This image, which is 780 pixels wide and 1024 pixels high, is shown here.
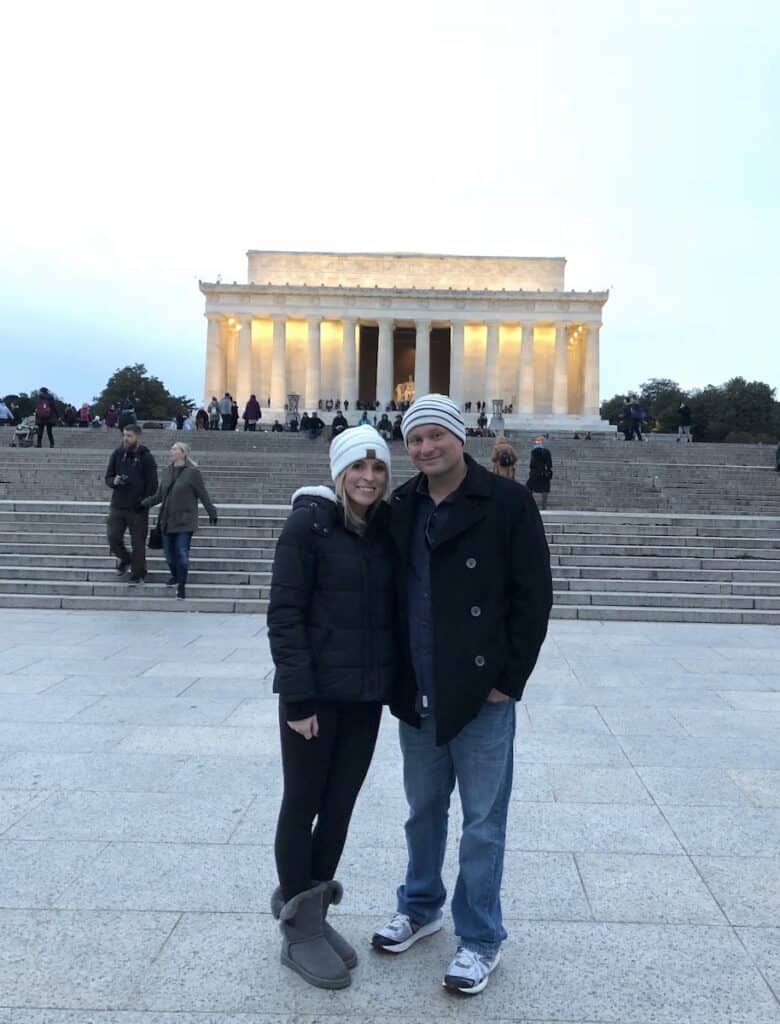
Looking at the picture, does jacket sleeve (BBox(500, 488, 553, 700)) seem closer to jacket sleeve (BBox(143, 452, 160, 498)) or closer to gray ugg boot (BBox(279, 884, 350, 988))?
gray ugg boot (BBox(279, 884, 350, 988))

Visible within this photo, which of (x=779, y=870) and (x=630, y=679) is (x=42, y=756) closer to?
(x=779, y=870)

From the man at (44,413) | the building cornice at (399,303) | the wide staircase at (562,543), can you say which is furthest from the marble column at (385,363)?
the wide staircase at (562,543)

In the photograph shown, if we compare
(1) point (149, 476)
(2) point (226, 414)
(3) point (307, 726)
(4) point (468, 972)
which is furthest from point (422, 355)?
(4) point (468, 972)

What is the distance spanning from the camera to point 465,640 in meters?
3.20

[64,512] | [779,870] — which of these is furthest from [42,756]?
[64,512]

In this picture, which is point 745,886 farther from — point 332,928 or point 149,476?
point 149,476

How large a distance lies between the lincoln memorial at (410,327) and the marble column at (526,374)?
0.08 metres

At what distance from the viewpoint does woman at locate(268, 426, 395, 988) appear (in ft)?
10.7

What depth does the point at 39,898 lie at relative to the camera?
3.85 metres

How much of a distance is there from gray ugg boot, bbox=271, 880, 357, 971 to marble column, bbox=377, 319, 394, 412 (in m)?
55.0

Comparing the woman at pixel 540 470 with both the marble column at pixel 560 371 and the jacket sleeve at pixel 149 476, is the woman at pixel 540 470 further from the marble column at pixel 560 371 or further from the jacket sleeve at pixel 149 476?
the marble column at pixel 560 371

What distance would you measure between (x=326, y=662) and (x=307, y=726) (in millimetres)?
251

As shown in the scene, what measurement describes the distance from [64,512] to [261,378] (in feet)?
151

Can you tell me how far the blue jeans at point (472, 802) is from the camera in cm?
328
